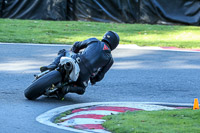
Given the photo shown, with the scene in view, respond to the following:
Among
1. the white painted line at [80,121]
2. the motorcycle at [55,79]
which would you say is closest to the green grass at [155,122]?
the white painted line at [80,121]

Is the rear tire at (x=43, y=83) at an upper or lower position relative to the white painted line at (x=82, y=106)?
upper

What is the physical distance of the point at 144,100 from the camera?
860 centimetres

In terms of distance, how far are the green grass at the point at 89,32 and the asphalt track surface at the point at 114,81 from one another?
4.87 feet

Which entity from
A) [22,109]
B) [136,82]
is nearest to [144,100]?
[136,82]

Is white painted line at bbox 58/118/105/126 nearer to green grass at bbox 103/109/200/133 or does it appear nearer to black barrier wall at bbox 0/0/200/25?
green grass at bbox 103/109/200/133

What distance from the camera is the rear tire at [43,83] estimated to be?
25.7 ft

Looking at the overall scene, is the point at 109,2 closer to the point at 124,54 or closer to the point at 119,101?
the point at 124,54

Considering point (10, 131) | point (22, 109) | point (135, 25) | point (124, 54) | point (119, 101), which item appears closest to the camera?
point (10, 131)

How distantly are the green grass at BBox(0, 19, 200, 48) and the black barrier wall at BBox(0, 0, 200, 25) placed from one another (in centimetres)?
62

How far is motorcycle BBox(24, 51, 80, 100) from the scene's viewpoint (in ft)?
25.7

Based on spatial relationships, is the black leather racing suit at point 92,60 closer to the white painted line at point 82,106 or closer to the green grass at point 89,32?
the white painted line at point 82,106

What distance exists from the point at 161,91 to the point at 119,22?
37.7 ft

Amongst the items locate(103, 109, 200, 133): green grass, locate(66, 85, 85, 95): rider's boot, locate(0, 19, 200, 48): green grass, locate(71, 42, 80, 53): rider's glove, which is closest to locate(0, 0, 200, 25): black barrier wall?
locate(0, 19, 200, 48): green grass

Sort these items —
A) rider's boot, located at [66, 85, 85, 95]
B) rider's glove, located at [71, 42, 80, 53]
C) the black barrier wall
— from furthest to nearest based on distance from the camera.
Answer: the black barrier wall, rider's glove, located at [71, 42, 80, 53], rider's boot, located at [66, 85, 85, 95]
